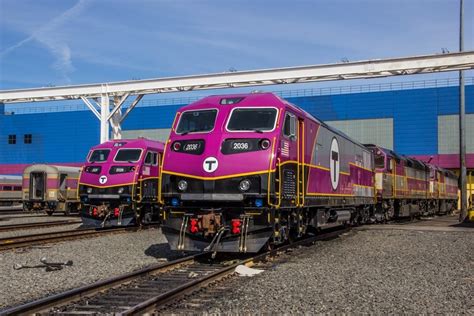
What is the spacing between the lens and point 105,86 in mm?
28859

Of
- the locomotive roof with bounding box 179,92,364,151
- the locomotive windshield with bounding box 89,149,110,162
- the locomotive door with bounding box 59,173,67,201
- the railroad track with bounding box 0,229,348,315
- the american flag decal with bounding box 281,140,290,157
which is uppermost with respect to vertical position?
the locomotive roof with bounding box 179,92,364,151

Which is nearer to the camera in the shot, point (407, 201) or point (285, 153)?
point (285, 153)

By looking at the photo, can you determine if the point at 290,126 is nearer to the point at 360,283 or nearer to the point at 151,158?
the point at 360,283

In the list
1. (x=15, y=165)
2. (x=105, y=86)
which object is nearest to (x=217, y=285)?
(x=105, y=86)

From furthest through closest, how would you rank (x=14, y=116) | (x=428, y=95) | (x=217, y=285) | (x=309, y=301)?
(x=14, y=116) → (x=428, y=95) → (x=217, y=285) → (x=309, y=301)

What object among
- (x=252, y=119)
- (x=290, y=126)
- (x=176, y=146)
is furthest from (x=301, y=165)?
(x=176, y=146)

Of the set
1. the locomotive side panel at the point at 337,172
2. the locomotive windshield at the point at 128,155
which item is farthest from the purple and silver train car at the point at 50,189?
the locomotive side panel at the point at 337,172

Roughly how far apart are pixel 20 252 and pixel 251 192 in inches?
235

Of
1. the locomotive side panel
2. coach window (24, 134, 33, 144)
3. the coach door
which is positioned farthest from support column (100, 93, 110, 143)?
coach window (24, 134, 33, 144)

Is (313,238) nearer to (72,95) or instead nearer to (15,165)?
(72,95)

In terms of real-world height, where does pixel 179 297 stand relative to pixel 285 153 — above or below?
below

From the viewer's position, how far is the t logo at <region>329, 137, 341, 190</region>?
47.7 ft

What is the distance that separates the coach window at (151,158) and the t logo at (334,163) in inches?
275

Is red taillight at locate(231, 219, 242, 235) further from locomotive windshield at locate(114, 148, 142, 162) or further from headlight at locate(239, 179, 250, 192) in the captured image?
locomotive windshield at locate(114, 148, 142, 162)
